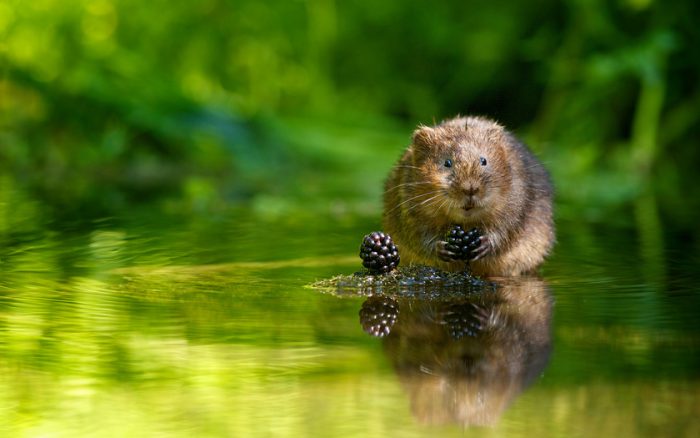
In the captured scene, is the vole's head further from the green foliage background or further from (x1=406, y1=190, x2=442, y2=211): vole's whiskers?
the green foliage background

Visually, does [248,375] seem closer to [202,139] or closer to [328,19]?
[202,139]

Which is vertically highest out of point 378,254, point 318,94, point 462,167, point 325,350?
point 318,94

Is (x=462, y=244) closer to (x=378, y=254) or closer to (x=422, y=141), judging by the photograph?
(x=378, y=254)

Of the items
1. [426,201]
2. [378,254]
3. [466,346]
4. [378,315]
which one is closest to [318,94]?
[426,201]

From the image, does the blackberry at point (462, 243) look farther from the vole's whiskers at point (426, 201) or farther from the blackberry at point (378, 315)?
the blackberry at point (378, 315)

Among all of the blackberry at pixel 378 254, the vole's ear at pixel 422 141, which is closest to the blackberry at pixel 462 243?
the blackberry at pixel 378 254

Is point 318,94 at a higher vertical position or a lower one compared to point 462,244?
higher
